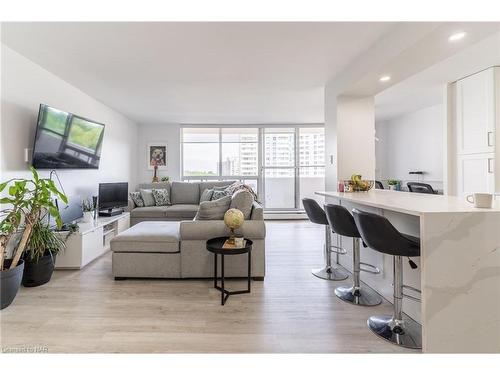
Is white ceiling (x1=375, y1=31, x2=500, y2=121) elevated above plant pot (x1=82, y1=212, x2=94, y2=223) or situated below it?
above

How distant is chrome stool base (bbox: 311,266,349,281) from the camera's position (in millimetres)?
2756

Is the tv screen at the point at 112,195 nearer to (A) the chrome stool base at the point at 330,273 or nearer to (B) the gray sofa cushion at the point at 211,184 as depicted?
(B) the gray sofa cushion at the point at 211,184

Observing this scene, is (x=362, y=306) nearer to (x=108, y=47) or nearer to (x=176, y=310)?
(x=176, y=310)

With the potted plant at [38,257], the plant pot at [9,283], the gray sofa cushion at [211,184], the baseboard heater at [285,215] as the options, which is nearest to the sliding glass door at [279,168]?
the baseboard heater at [285,215]

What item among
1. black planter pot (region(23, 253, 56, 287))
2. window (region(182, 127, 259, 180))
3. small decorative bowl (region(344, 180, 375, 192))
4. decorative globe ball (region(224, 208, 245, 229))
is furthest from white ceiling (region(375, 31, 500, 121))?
black planter pot (region(23, 253, 56, 287))

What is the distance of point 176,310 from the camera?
2.11m

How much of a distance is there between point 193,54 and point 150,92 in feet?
5.14

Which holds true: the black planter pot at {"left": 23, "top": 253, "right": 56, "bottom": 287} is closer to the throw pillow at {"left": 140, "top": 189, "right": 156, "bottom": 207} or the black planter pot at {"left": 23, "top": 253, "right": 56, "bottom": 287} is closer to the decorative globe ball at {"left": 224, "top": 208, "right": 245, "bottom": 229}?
the decorative globe ball at {"left": 224, "top": 208, "right": 245, "bottom": 229}

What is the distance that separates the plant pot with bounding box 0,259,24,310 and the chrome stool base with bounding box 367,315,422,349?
2.84 metres

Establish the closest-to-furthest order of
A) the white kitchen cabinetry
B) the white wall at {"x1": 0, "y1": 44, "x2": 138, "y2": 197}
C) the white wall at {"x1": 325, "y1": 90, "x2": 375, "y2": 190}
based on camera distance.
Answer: the white wall at {"x1": 0, "y1": 44, "x2": 138, "y2": 197} < the white kitchen cabinetry < the white wall at {"x1": 325, "y1": 90, "x2": 375, "y2": 190}

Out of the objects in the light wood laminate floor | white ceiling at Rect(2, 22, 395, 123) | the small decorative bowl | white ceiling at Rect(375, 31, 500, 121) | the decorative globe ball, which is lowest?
the light wood laminate floor

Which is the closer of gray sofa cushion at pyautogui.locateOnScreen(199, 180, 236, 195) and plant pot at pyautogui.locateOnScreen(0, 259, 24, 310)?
plant pot at pyautogui.locateOnScreen(0, 259, 24, 310)

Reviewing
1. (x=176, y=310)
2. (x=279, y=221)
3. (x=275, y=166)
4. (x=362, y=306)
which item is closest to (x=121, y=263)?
(x=176, y=310)

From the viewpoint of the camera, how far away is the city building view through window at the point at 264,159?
21.4 feet
